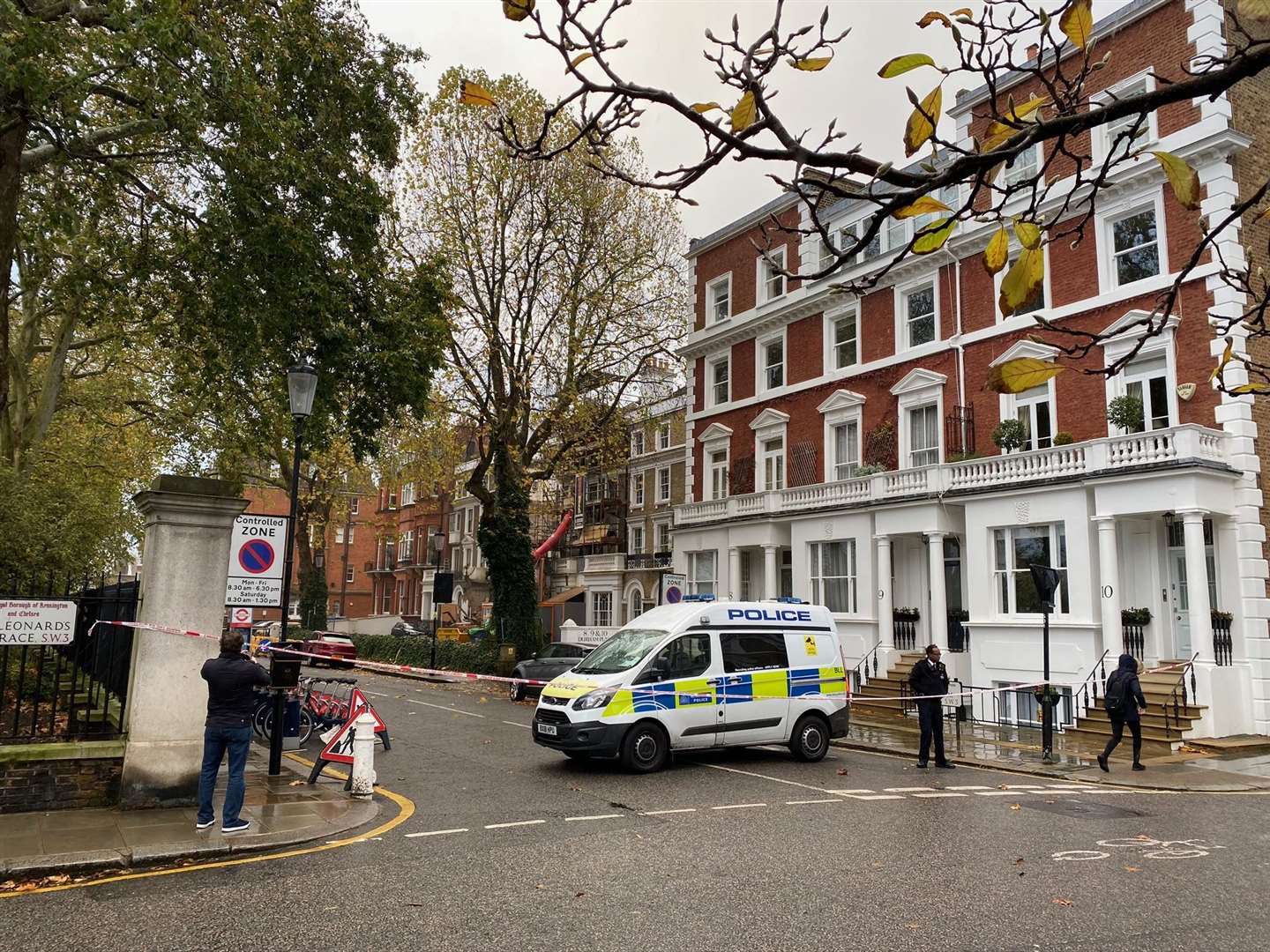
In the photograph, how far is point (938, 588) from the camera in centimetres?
2317

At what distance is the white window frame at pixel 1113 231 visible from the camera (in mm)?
19781

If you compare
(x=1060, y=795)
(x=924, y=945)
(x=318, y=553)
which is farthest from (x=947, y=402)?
(x=318, y=553)

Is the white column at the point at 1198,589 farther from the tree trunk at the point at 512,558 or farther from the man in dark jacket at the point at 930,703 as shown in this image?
the tree trunk at the point at 512,558

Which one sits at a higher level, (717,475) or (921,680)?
(717,475)

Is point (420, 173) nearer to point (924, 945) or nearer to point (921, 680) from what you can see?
point (921, 680)

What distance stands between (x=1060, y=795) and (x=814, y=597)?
15.2 meters

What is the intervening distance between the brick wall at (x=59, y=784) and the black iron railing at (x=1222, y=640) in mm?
18709

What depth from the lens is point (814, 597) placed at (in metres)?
27.4

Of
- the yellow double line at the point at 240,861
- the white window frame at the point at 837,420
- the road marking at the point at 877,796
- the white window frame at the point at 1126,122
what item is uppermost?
the white window frame at the point at 1126,122

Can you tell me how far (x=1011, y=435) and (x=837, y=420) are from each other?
259 inches

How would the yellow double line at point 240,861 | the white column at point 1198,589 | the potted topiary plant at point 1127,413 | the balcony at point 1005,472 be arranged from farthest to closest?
the potted topiary plant at point 1127,413 → the balcony at point 1005,472 → the white column at point 1198,589 → the yellow double line at point 240,861

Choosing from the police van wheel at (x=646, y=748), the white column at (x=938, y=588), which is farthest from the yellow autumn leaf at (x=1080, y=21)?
the white column at (x=938, y=588)

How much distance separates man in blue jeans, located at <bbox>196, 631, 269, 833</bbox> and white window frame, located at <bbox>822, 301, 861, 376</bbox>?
72.4 feet

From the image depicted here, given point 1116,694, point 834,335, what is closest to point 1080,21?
point 1116,694
